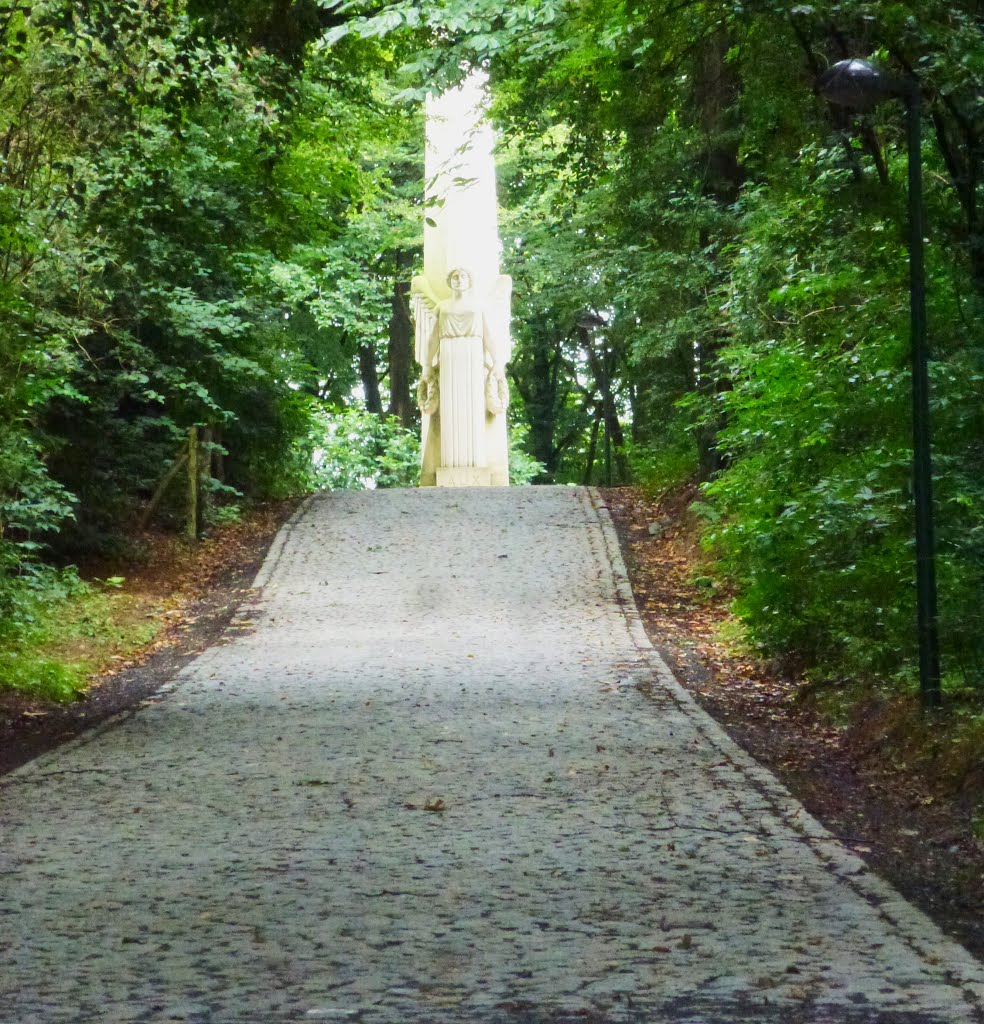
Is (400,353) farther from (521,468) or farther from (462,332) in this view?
(462,332)

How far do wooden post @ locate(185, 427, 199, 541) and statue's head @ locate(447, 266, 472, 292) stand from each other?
7490 mm

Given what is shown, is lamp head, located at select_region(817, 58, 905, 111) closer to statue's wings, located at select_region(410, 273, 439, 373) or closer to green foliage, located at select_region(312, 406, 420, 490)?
statue's wings, located at select_region(410, 273, 439, 373)

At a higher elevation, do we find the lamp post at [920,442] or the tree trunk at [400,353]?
the tree trunk at [400,353]

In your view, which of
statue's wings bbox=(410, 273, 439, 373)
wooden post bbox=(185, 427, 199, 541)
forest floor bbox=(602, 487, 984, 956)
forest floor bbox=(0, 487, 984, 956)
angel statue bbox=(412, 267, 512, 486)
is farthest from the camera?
statue's wings bbox=(410, 273, 439, 373)

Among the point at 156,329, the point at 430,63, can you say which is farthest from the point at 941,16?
the point at 156,329

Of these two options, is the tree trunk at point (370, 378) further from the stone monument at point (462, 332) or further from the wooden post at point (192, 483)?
the wooden post at point (192, 483)

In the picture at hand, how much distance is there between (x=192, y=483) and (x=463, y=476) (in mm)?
7908

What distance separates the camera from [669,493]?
2266cm

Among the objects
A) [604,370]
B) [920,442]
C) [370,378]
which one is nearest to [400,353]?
[370,378]

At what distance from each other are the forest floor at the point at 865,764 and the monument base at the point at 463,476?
11.9 m

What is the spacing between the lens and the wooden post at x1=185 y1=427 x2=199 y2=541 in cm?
2017

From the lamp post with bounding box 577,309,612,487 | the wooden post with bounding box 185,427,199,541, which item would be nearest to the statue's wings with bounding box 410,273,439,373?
the lamp post with bounding box 577,309,612,487

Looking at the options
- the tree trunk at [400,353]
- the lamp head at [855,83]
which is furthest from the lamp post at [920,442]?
the tree trunk at [400,353]

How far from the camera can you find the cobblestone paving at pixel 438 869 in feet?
15.6
